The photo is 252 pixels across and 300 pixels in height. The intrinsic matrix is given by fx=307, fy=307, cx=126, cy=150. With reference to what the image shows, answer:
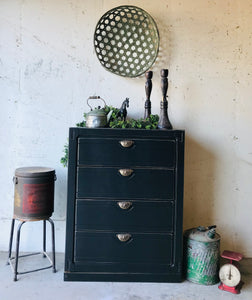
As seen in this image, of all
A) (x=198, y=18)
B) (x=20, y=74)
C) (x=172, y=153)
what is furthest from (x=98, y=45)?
(x=172, y=153)

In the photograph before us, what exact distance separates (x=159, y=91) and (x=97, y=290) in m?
1.80

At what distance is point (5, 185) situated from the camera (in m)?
2.90

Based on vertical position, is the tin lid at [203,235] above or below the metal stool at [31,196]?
below

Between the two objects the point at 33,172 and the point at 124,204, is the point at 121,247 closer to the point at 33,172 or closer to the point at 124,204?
the point at 124,204

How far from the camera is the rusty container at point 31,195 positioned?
7.95 ft

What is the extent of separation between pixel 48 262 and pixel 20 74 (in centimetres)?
174

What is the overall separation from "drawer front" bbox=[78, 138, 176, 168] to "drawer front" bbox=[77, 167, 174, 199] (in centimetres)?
6

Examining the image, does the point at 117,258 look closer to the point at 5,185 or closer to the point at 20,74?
the point at 5,185

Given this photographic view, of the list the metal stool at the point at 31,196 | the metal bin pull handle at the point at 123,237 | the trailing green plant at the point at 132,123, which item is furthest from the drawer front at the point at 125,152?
the metal bin pull handle at the point at 123,237

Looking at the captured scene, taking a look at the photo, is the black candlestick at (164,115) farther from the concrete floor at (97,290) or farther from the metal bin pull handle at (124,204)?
the concrete floor at (97,290)

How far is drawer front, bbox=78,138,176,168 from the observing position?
7.59ft

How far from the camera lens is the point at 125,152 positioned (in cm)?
232

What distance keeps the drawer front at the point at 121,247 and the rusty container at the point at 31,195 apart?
38 centimetres

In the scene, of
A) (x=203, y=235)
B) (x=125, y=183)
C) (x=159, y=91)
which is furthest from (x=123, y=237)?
(x=159, y=91)
